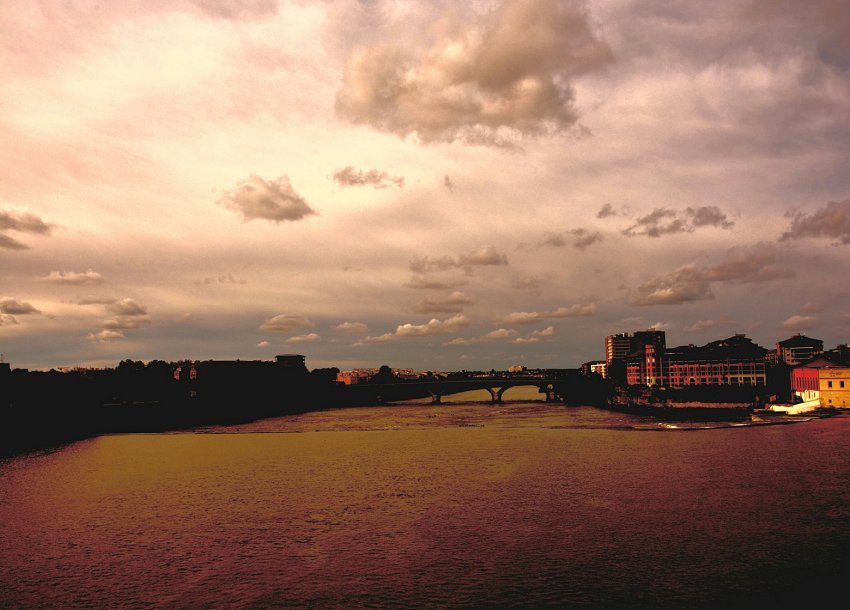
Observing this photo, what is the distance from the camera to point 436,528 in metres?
38.3

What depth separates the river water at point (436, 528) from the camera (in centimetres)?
2808

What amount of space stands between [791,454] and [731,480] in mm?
18151

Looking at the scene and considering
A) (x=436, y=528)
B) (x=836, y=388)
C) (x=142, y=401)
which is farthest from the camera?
(x=142, y=401)

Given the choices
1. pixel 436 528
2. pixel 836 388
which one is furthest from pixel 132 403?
pixel 836 388

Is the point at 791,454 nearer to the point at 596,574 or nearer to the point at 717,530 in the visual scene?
the point at 717,530

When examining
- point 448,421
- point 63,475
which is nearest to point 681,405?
point 448,421

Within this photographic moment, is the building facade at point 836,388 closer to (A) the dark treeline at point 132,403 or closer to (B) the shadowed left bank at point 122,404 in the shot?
(A) the dark treeline at point 132,403

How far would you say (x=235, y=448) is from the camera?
81.8 meters

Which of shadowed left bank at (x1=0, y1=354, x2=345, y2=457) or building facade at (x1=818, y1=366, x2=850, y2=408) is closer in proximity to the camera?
shadowed left bank at (x1=0, y1=354, x2=345, y2=457)

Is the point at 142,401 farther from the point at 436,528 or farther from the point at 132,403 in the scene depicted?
the point at 436,528

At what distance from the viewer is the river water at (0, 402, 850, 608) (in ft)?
92.1

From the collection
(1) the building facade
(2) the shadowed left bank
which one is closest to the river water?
(2) the shadowed left bank

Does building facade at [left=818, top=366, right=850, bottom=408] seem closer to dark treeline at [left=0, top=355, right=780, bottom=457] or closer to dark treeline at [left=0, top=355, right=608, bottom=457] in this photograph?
dark treeline at [left=0, top=355, right=780, bottom=457]

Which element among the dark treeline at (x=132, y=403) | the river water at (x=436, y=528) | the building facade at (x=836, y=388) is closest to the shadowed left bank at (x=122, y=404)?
the dark treeline at (x=132, y=403)
